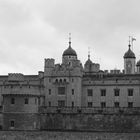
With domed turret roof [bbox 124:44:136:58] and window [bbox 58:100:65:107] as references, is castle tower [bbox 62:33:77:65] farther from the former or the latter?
window [bbox 58:100:65:107]

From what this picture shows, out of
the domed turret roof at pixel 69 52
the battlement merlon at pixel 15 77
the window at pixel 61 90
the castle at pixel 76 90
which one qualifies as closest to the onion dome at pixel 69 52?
the domed turret roof at pixel 69 52

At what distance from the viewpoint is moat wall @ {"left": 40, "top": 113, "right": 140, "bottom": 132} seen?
3716 inches

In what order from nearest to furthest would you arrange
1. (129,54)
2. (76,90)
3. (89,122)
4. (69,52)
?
1. (89,122)
2. (76,90)
3. (69,52)
4. (129,54)

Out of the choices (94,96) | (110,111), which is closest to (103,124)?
(110,111)

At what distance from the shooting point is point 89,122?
95.6m

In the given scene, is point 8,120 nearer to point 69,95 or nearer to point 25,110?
point 25,110

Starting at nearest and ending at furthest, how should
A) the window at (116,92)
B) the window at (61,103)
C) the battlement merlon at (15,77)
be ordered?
the window at (61,103) → the window at (116,92) → the battlement merlon at (15,77)

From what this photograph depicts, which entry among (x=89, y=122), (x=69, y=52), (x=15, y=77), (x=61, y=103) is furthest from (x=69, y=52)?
A: (x=89, y=122)

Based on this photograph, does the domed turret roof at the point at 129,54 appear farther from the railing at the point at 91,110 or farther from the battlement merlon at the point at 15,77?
the railing at the point at 91,110

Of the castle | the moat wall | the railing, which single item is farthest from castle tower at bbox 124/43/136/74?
the moat wall

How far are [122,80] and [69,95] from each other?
31.8 ft

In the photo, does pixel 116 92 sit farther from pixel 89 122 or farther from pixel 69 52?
pixel 69 52

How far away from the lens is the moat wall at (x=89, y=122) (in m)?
94.4

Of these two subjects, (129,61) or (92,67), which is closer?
(92,67)
